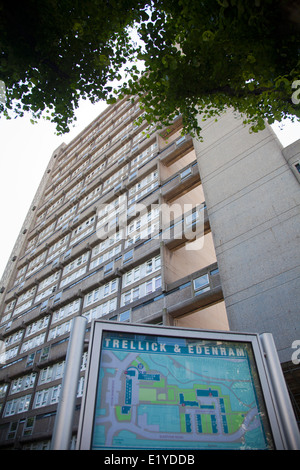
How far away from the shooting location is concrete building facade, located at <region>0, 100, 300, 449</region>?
1305 cm

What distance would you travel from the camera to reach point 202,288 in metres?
15.9

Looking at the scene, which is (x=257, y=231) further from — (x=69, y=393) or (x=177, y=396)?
(x=69, y=393)

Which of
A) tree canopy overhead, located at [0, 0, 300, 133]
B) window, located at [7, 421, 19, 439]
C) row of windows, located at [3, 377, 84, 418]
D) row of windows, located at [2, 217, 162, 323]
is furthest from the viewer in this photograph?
row of windows, located at [2, 217, 162, 323]

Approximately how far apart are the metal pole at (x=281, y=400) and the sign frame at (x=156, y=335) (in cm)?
5

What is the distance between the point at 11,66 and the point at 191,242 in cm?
1478

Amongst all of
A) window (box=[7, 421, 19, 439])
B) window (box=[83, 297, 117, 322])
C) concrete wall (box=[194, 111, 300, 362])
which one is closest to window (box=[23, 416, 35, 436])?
window (box=[7, 421, 19, 439])

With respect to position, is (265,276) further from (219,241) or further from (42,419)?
(42,419)

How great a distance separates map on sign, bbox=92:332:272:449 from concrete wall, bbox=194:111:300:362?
745cm

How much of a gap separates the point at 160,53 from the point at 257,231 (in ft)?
27.8

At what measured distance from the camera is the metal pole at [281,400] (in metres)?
3.41
